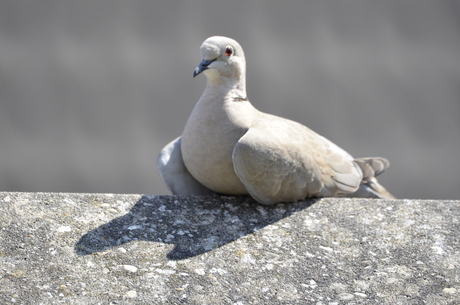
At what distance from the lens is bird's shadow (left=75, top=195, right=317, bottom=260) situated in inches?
114

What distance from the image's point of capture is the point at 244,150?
3.19m

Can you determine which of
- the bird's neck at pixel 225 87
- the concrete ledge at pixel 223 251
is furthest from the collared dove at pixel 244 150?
the concrete ledge at pixel 223 251

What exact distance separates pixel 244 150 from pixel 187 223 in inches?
20.1

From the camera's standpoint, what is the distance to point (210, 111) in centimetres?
342

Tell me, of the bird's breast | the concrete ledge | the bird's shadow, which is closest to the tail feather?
the concrete ledge

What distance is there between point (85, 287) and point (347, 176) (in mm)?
1817

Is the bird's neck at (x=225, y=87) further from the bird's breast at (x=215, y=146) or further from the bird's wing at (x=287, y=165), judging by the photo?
the bird's wing at (x=287, y=165)

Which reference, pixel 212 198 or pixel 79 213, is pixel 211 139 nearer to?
pixel 212 198

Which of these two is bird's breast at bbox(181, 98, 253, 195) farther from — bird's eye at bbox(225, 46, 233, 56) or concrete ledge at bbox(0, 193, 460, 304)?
bird's eye at bbox(225, 46, 233, 56)

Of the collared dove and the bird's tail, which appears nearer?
the collared dove

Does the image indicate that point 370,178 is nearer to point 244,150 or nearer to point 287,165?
point 287,165

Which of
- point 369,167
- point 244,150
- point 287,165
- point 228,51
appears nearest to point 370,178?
point 369,167

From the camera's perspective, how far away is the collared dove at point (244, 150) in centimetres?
324

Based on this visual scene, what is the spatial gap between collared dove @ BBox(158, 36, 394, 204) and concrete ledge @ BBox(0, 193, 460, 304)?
0.43 ft
